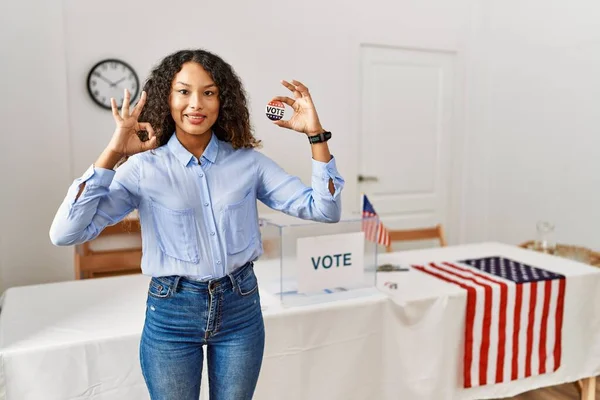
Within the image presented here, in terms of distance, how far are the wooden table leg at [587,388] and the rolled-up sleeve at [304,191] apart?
1.87 metres

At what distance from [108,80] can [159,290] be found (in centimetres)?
248

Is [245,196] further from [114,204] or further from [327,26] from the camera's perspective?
[327,26]

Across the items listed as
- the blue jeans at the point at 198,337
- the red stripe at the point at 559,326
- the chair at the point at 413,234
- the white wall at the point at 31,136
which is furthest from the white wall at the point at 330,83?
the blue jeans at the point at 198,337

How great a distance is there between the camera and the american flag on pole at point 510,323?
6.85 ft

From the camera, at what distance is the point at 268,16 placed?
362 centimetres

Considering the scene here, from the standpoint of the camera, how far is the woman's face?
1121 millimetres

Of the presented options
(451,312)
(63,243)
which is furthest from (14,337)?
(451,312)

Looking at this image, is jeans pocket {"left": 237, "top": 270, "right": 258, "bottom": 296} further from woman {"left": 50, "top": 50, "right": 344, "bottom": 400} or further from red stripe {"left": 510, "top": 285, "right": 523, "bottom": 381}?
red stripe {"left": 510, "top": 285, "right": 523, "bottom": 381}

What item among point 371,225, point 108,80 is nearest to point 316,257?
point 371,225

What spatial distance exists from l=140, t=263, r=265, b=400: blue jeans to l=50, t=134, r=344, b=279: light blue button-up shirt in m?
0.04

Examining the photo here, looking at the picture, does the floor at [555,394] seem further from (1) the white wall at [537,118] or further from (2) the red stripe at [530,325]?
(1) the white wall at [537,118]

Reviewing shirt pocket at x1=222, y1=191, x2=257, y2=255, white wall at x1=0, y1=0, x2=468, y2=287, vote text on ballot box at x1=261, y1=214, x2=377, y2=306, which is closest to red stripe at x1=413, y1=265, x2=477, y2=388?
vote text on ballot box at x1=261, y1=214, x2=377, y2=306

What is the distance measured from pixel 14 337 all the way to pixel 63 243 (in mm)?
718

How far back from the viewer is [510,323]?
2160 mm
